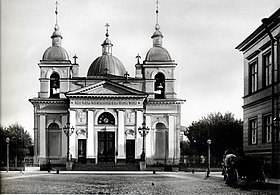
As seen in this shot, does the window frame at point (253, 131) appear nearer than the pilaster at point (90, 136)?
Yes

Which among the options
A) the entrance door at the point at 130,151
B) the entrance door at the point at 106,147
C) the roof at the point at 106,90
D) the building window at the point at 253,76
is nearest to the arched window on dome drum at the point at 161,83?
the building window at the point at 253,76

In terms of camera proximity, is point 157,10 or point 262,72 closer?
point 157,10

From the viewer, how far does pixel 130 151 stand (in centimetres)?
1991

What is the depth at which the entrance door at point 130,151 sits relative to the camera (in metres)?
19.5

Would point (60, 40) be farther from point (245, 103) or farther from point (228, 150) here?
point (228, 150)

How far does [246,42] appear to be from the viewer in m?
7.14

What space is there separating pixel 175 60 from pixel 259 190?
79.7 inches

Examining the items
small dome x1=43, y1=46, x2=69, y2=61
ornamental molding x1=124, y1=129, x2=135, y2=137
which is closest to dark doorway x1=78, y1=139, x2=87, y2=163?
ornamental molding x1=124, y1=129, x2=135, y2=137

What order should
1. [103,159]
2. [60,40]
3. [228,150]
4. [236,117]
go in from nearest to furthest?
[60,40]
[236,117]
[228,150]
[103,159]

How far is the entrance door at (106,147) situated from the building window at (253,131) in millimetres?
12234

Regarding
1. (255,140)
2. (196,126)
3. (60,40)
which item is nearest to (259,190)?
(255,140)

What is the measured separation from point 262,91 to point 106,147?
1308 cm

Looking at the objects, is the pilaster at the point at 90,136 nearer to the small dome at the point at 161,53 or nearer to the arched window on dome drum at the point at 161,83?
the arched window on dome drum at the point at 161,83

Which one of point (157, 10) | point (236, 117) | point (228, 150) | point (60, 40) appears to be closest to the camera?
point (60, 40)
